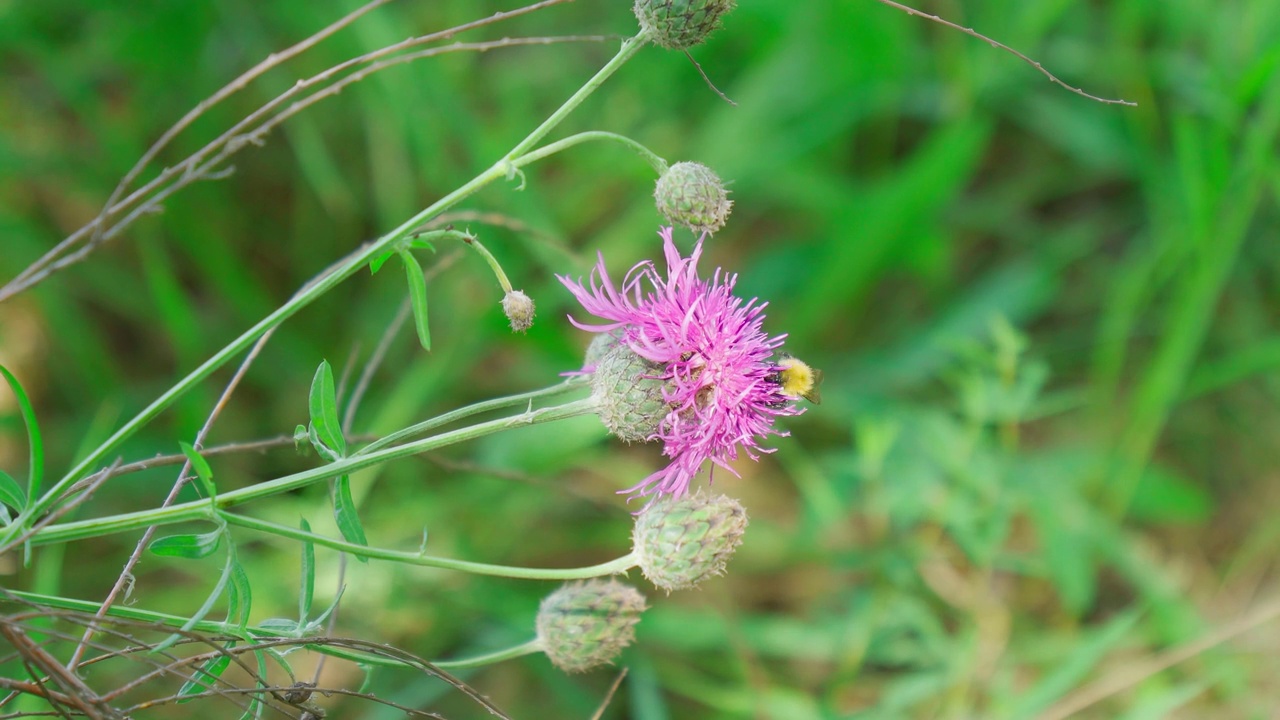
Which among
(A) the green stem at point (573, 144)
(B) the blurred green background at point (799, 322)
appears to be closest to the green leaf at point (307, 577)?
(A) the green stem at point (573, 144)

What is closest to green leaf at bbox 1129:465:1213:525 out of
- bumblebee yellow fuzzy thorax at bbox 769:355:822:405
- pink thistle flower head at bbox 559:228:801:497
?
bumblebee yellow fuzzy thorax at bbox 769:355:822:405

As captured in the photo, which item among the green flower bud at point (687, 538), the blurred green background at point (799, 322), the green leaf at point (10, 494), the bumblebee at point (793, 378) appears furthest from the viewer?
the blurred green background at point (799, 322)

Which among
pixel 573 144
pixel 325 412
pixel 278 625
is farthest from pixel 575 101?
pixel 278 625

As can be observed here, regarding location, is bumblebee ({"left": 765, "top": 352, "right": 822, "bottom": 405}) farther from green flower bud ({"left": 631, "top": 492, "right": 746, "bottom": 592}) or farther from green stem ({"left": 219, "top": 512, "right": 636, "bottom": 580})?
green stem ({"left": 219, "top": 512, "right": 636, "bottom": 580})

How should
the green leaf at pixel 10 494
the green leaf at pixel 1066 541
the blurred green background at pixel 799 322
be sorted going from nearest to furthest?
1. the green leaf at pixel 10 494
2. the green leaf at pixel 1066 541
3. the blurred green background at pixel 799 322

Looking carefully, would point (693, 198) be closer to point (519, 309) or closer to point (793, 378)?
point (519, 309)

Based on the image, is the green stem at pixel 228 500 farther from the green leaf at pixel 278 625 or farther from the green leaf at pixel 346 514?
the green leaf at pixel 278 625
